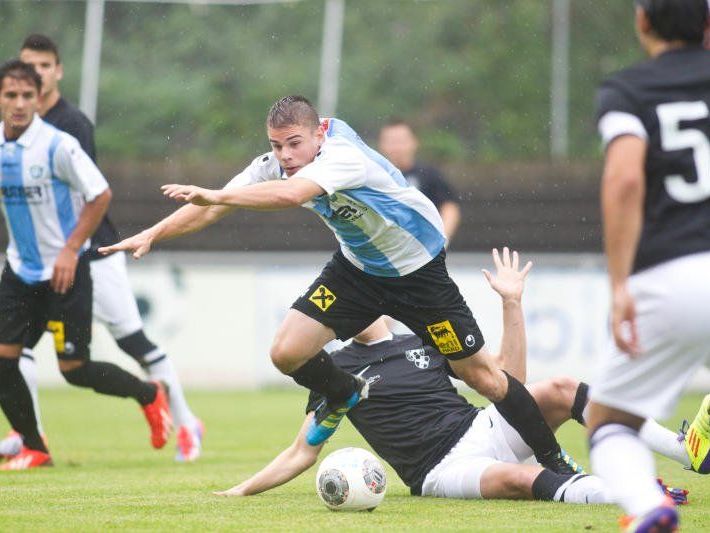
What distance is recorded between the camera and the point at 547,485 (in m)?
5.92

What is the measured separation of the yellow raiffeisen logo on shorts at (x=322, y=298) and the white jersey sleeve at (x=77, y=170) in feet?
7.60

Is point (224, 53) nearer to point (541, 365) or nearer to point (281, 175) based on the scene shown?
point (541, 365)

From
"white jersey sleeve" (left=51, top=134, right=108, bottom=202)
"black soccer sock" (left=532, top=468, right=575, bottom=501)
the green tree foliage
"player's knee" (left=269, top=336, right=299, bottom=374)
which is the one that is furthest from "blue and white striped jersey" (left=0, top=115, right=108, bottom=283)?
the green tree foliage

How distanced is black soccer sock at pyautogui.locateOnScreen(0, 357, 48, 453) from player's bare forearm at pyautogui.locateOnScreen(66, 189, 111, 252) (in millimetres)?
904

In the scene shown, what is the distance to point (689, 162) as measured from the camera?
3990 mm

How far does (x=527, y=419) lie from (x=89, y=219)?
3.43 metres

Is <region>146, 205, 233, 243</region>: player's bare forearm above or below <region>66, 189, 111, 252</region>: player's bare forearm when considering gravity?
above

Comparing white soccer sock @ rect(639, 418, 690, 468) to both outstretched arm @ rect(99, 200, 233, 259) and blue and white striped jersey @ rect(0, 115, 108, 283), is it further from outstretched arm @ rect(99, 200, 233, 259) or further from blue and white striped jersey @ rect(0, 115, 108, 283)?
blue and white striped jersey @ rect(0, 115, 108, 283)

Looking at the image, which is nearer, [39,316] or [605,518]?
[605,518]

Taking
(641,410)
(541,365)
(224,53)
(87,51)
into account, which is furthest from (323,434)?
(224,53)

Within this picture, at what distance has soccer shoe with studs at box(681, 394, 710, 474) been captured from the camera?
6043 mm

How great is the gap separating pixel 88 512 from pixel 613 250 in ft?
9.65

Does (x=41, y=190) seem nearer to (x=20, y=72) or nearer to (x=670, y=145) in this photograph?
(x=20, y=72)

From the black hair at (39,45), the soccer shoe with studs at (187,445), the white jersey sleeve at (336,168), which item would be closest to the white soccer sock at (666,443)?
the white jersey sleeve at (336,168)
